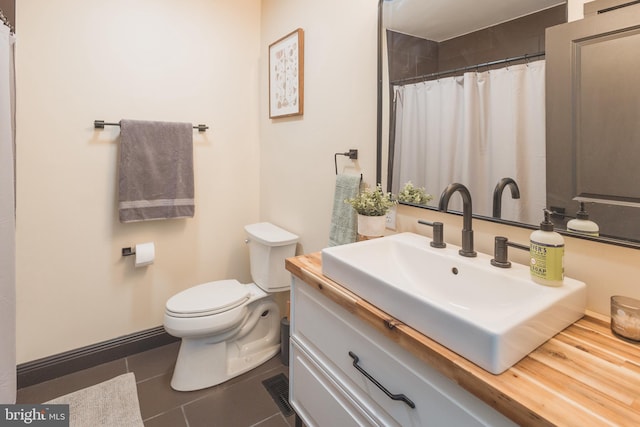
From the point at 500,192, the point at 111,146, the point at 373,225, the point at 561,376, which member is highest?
the point at 111,146

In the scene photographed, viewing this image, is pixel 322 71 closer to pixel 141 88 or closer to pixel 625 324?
pixel 141 88

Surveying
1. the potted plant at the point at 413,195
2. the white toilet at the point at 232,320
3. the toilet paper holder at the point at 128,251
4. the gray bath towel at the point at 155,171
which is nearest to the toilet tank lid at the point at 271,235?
the white toilet at the point at 232,320

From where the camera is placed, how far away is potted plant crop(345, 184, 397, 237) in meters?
1.28

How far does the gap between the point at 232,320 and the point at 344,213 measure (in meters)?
0.86

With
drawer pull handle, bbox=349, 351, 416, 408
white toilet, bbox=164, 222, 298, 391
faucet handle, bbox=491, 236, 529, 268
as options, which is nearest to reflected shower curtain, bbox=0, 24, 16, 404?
white toilet, bbox=164, 222, 298, 391

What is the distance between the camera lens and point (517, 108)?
37.9 inches

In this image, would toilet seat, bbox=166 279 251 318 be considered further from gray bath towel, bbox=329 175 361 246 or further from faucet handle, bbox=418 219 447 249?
faucet handle, bbox=418 219 447 249

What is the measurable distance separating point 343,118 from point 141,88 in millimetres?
1258

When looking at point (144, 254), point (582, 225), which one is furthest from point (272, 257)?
point (582, 225)

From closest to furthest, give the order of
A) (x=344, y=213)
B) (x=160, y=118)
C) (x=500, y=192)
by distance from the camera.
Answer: (x=500, y=192) < (x=344, y=213) < (x=160, y=118)

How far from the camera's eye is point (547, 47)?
889 millimetres

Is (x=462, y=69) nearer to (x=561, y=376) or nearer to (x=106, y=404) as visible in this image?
(x=561, y=376)

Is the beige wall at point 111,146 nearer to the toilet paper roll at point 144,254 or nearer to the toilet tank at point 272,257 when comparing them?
the toilet paper roll at point 144,254

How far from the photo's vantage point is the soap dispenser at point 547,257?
78 centimetres
